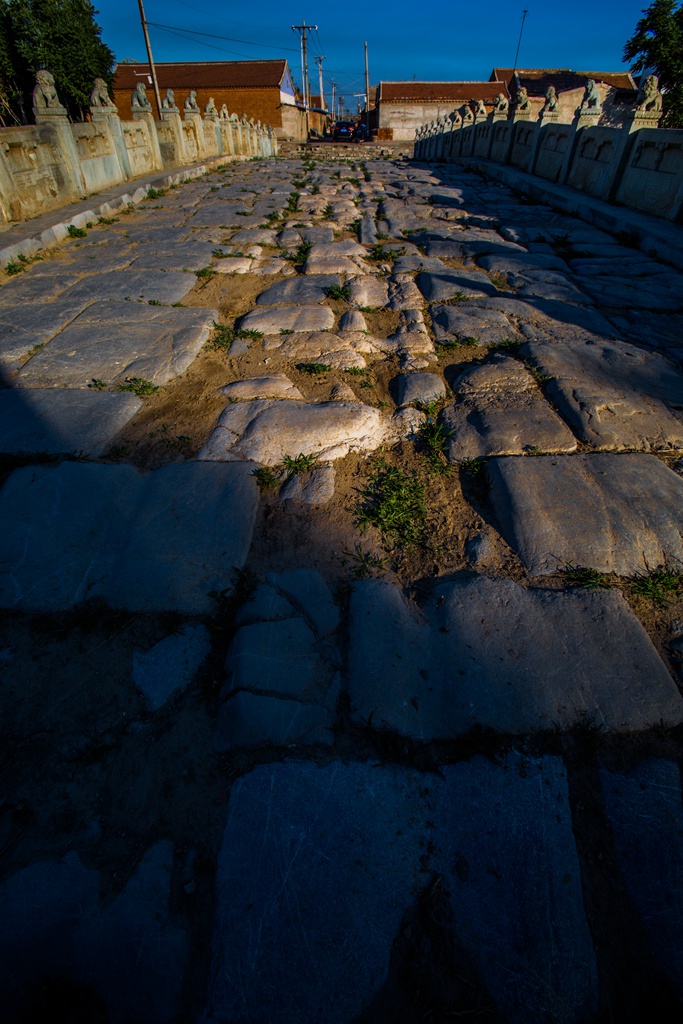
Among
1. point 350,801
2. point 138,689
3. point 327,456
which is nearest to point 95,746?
point 138,689

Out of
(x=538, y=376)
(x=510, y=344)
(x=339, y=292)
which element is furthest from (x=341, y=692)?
(x=339, y=292)

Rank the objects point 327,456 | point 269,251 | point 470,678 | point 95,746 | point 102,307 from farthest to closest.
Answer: point 269,251 → point 102,307 → point 327,456 → point 470,678 → point 95,746

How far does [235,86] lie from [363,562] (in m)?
45.2

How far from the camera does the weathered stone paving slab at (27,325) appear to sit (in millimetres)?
2939

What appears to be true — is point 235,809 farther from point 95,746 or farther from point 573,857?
point 573,857

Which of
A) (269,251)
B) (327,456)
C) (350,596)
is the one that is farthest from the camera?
(269,251)

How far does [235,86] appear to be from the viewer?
34000mm

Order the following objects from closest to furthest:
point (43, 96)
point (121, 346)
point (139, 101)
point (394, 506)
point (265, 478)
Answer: point (394, 506) → point (265, 478) → point (121, 346) → point (43, 96) → point (139, 101)

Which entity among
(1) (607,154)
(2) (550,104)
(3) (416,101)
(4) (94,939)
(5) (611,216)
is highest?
(3) (416,101)

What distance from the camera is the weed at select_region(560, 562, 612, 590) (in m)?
1.54

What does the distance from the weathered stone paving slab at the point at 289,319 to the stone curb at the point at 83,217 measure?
287 centimetres

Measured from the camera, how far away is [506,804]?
1.10m

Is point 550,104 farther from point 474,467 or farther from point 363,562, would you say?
point 363,562

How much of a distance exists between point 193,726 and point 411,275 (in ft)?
13.9
